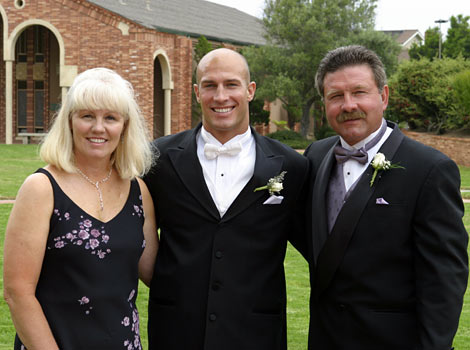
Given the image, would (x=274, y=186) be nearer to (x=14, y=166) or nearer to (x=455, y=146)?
(x=14, y=166)

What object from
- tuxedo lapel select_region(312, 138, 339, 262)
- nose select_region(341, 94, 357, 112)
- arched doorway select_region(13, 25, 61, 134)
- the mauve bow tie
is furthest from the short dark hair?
arched doorway select_region(13, 25, 61, 134)

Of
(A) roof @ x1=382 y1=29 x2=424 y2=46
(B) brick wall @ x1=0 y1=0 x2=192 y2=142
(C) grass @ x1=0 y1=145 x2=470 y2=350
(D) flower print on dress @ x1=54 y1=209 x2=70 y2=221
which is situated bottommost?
(C) grass @ x1=0 y1=145 x2=470 y2=350

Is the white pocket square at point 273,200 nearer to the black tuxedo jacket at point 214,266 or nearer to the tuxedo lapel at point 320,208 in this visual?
the black tuxedo jacket at point 214,266

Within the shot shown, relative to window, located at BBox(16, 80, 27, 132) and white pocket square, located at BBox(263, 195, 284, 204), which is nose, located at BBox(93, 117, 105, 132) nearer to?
white pocket square, located at BBox(263, 195, 284, 204)

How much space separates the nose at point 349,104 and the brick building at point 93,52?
27140mm

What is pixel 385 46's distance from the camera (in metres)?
38.0

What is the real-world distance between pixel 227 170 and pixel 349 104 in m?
0.93

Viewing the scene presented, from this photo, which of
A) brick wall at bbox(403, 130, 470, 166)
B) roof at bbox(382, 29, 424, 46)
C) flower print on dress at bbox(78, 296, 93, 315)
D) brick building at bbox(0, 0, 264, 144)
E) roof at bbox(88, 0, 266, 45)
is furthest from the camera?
roof at bbox(382, 29, 424, 46)

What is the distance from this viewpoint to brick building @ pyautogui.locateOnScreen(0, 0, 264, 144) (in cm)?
3288

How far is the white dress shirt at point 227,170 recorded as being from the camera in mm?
4156

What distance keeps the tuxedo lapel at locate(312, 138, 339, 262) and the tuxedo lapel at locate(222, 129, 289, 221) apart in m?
0.33

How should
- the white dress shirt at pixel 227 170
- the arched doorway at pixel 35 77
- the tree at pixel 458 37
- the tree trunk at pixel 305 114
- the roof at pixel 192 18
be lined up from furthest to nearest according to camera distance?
1. the tree at pixel 458 37
2. the tree trunk at pixel 305 114
3. the roof at pixel 192 18
4. the arched doorway at pixel 35 77
5. the white dress shirt at pixel 227 170

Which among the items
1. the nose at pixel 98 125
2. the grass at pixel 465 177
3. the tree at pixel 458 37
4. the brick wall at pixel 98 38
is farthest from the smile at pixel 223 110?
the tree at pixel 458 37

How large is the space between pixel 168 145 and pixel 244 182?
592 mm
